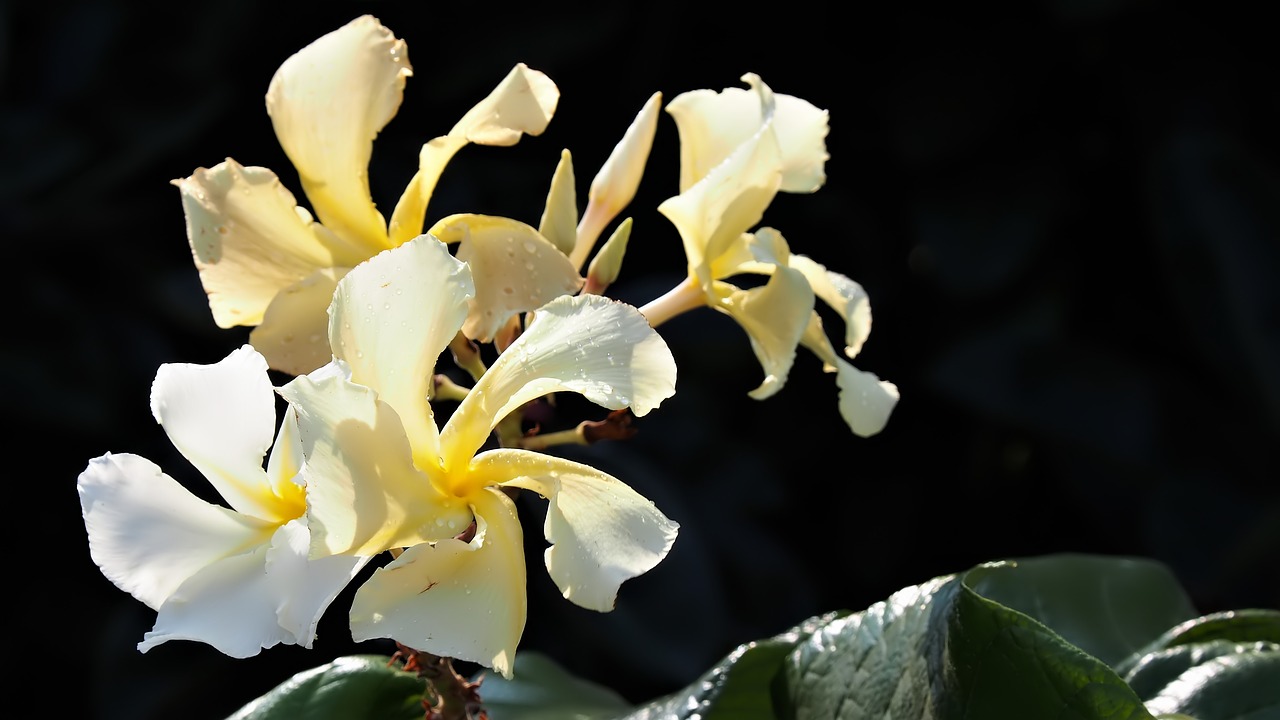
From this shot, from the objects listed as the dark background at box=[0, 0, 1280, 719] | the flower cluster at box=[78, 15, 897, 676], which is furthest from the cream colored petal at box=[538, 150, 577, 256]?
the dark background at box=[0, 0, 1280, 719]

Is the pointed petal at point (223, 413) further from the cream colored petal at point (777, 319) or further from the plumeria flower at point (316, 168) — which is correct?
the cream colored petal at point (777, 319)

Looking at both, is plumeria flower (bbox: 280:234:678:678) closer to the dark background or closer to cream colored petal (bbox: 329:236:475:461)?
cream colored petal (bbox: 329:236:475:461)

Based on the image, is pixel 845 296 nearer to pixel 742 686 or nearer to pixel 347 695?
pixel 742 686

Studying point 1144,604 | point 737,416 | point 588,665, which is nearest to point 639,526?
point 1144,604

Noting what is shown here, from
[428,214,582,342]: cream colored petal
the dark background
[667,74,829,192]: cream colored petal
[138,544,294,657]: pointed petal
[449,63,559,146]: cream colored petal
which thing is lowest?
the dark background

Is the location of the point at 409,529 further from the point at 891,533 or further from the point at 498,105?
the point at 891,533
